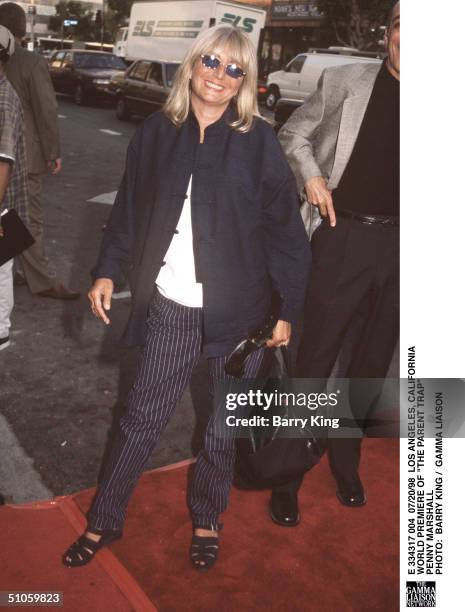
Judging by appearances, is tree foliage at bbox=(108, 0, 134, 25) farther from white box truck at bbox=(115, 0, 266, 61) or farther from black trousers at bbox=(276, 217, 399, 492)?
black trousers at bbox=(276, 217, 399, 492)

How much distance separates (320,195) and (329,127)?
0.91 feet

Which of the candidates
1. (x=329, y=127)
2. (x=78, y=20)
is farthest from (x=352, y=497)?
(x=78, y=20)

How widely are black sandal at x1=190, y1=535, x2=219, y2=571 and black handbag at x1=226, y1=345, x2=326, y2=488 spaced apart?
278 millimetres

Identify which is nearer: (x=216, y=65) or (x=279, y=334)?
(x=216, y=65)

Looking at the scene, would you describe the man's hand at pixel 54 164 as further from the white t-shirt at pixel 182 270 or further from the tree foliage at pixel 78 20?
the tree foliage at pixel 78 20

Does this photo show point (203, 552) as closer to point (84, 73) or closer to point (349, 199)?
point (349, 199)

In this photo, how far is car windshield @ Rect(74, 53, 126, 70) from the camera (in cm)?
1988

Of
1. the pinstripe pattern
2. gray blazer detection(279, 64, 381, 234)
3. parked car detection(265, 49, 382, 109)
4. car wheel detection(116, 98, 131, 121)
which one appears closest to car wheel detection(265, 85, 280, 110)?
parked car detection(265, 49, 382, 109)

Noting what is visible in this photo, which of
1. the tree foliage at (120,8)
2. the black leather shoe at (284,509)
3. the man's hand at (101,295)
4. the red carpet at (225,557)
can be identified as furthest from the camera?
the tree foliage at (120,8)

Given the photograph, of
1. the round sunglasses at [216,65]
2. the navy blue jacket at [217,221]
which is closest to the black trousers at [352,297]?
the navy blue jacket at [217,221]

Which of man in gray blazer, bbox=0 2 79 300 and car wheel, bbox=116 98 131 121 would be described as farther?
car wheel, bbox=116 98 131 121

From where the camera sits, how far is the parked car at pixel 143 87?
50.6 feet

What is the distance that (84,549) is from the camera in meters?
2.35

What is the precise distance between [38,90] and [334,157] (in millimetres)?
2974
